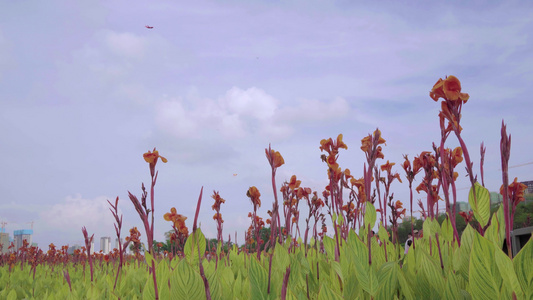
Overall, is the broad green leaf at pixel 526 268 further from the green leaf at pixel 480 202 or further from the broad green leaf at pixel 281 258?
the broad green leaf at pixel 281 258

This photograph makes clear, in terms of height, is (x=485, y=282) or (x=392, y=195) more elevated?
(x=392, y=195)

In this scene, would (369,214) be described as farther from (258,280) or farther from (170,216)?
(170,216)

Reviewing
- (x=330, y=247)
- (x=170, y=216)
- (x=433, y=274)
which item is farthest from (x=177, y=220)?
(x=433, y=274)

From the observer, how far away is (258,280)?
1565 millimetres

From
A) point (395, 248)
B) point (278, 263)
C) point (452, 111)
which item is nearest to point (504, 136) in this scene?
point (452, 111)

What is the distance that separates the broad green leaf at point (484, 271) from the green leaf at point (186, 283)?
2.99 ft

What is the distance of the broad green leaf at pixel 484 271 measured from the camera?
115 cm

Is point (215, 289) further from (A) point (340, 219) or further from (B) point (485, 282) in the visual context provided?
(A) point (340, 219)

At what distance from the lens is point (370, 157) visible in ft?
6.15

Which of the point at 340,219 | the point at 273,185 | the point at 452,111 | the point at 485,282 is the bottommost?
the point at 485,282

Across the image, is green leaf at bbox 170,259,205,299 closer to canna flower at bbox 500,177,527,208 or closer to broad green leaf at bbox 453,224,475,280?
broad green leaf at bbox 453,224,475,280

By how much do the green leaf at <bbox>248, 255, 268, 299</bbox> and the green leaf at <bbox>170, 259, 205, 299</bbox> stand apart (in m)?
0.22

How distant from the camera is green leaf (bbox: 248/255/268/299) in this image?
5.06 ft

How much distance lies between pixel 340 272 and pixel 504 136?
2.80 feet
